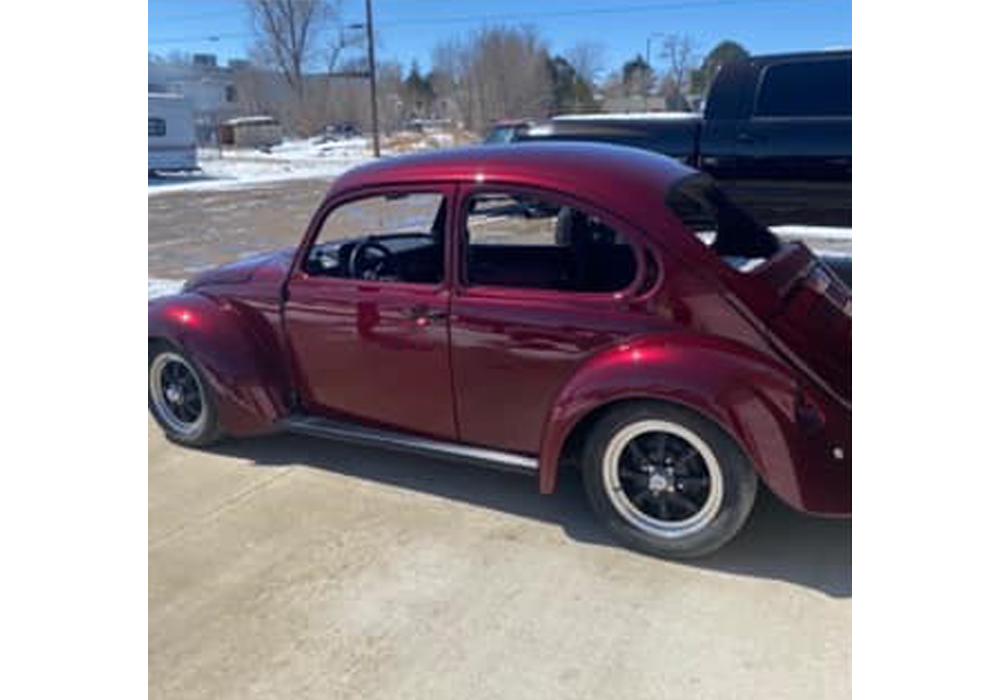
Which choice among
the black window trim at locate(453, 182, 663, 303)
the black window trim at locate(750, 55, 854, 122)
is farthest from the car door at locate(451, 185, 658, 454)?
the black window trim at locate(750, 55, 854, 122)

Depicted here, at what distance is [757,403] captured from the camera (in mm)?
2607

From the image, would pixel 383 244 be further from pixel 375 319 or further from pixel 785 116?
pixel 785 116

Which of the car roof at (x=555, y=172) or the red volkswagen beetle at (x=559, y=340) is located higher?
the car roof at (x=555, y=172)

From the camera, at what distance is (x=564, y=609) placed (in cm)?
263

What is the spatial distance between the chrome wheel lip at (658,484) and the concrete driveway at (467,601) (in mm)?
144

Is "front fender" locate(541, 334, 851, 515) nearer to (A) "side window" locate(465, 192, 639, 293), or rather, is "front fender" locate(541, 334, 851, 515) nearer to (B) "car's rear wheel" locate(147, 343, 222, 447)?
(A) "side window" locate(465, 192, 639, 293)

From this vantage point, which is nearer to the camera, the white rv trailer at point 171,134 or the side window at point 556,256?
the side window at point 556,256

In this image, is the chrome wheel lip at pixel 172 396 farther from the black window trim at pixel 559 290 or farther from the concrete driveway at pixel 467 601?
the black window trim at pixel 559 290

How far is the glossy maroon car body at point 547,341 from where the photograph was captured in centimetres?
263

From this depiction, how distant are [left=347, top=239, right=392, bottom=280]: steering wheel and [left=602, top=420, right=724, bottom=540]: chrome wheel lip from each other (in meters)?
1.60

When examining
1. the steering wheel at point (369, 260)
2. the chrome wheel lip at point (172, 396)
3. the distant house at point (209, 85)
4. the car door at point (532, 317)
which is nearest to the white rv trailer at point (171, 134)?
the chrome wheel lip at point (172, 396)
